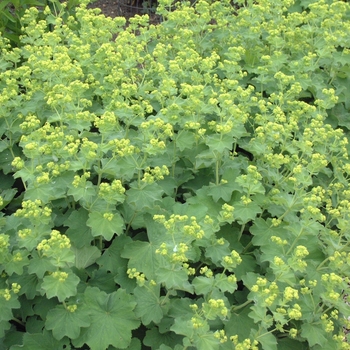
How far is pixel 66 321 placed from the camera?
2596mm

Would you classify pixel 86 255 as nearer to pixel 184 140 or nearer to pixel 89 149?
pixel 89 149

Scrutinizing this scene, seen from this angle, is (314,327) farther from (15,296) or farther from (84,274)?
(15,296)

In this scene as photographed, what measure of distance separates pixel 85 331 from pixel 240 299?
3.21 feet

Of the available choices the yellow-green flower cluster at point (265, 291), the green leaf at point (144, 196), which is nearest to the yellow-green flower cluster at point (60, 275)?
the green leaf at point (144, 196)

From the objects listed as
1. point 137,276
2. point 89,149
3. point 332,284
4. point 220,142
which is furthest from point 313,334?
point 89,149

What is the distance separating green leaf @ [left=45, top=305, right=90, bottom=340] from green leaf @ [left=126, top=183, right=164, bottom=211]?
66 centimetres

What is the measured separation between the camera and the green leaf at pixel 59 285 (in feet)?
8.05

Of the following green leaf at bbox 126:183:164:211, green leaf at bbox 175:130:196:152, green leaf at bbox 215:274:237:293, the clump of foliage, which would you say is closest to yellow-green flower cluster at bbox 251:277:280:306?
green leaf at bbox 215:274:237:293

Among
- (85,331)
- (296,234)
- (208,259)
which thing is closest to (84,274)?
(85,331)

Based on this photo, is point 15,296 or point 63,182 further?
point 63,182

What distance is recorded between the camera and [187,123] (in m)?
3.22

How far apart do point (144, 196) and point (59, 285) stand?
72 cm

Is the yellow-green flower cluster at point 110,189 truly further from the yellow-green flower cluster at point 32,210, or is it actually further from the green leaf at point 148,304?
the green leaf at point 148,304

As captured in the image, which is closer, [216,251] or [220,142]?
[216,251]
